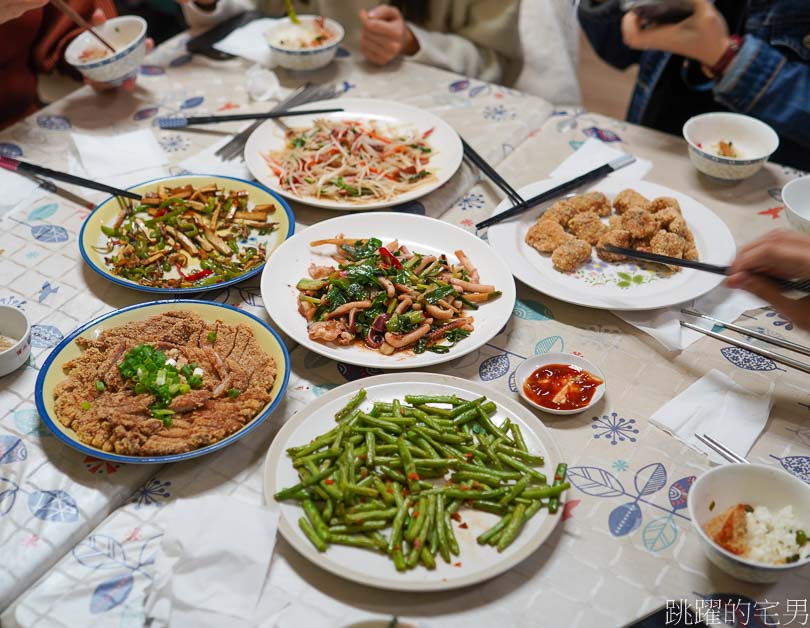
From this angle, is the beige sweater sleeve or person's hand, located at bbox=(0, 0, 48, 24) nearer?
person's hand, located at bbox=(0, 0, 48, 24)

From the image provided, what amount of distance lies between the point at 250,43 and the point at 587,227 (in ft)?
7.20

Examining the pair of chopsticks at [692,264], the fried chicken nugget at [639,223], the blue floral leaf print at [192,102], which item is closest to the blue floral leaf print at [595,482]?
the pair of chopsticks at [692,264]

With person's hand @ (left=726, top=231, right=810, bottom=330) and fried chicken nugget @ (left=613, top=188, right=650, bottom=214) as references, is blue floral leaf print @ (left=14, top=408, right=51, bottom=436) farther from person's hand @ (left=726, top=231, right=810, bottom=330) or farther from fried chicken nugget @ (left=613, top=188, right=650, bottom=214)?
fried chicken nugget @ (left=613, top=188, right=650, bottom=214)

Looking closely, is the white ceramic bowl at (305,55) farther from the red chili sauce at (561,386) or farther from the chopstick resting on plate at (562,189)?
→ the red chili sauce at (561,386)

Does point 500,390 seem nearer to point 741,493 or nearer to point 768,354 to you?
point 741,493

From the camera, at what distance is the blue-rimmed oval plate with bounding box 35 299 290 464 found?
5.70 ft

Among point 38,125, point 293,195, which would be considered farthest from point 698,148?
Result: point 38,125

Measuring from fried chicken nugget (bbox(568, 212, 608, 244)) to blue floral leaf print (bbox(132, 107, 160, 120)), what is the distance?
2.03 metres

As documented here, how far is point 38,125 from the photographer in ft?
10.4

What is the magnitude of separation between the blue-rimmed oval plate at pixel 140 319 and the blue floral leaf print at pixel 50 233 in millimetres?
659

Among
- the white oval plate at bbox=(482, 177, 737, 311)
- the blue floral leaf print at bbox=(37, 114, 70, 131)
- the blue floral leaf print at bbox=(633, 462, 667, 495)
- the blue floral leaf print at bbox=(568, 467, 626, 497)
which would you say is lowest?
the blue floral leaf print at bbox=(37, 114, 70, 131)

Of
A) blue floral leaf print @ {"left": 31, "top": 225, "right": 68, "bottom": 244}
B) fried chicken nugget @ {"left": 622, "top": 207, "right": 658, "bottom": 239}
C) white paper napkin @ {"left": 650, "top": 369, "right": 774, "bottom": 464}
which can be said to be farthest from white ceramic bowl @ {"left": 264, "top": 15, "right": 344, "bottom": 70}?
white paper napkin @ {"left": 650, "top": 369, "right": 774, "bottom": 464}

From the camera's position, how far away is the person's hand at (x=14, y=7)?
9.37ft

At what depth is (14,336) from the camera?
6.88 ft
